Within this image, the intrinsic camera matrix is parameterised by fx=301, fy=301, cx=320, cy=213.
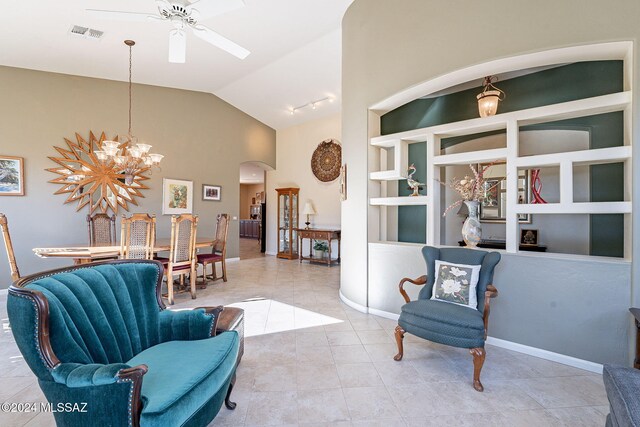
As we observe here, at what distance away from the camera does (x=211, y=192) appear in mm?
6914

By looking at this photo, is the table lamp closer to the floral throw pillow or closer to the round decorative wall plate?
the round decorative wall plate

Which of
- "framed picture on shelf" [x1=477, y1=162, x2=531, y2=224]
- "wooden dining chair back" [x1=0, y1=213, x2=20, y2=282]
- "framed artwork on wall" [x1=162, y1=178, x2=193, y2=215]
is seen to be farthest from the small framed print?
"framed picture on shelf" [x1=477, y1=162, x2=531, y2=224]

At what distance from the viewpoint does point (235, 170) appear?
7.41m

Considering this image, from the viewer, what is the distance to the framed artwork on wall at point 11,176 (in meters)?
4.59

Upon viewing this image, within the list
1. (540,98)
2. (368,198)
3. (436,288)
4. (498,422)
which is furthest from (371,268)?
(540,98)

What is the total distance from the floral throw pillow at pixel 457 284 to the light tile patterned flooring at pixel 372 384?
0.51 m

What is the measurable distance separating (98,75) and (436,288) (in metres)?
6.40

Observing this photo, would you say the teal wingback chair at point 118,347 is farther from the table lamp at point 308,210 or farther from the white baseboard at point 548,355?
the table lamp at point 308,210

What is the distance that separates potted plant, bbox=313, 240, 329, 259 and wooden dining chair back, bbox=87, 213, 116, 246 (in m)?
4.11

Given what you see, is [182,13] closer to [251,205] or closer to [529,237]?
[529,237]

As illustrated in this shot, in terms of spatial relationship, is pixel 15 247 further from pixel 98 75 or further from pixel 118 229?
pixel 98 75

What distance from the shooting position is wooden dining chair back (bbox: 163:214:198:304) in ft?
13.1

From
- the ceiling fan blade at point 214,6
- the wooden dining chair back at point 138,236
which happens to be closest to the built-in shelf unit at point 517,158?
the ceiling fan blade at point 214,6

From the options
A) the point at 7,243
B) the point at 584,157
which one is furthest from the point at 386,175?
the point at 7,243
